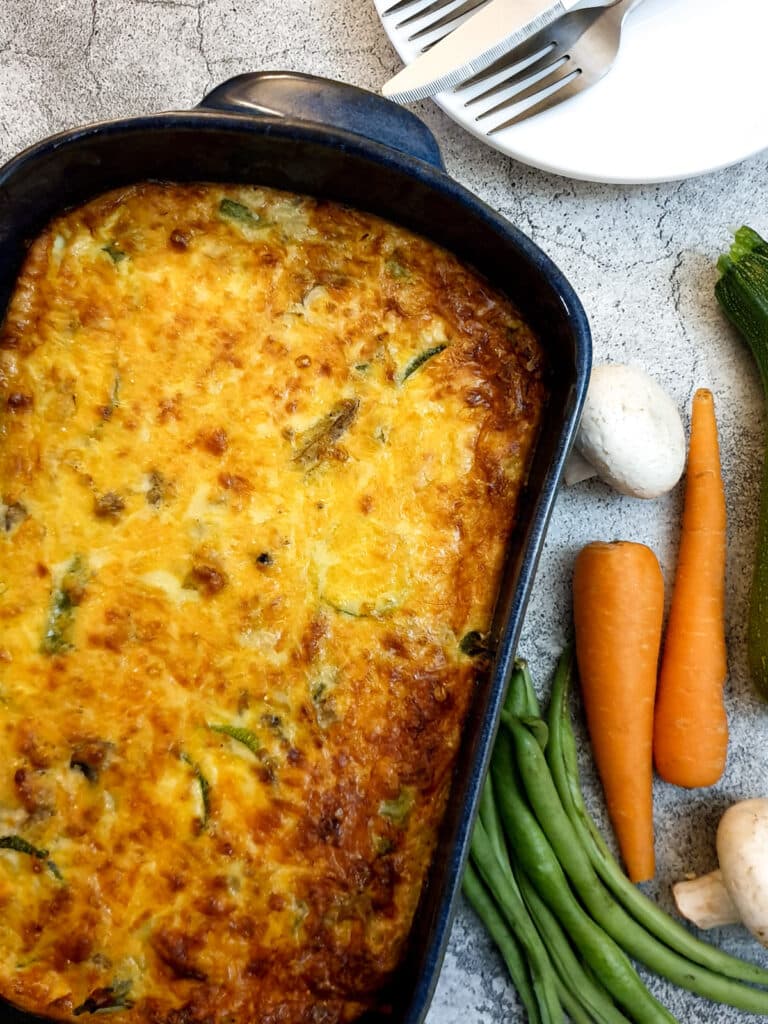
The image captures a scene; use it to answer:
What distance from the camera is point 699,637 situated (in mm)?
2273

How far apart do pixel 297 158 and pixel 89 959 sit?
1.49 meters

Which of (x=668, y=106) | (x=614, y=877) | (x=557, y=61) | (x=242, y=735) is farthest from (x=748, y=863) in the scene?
(x=557, y=61)

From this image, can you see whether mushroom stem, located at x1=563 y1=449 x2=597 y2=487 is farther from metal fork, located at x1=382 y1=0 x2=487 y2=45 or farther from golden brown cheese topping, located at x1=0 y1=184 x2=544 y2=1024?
metal fork, located at x1=382 y1=0 x2=487 y2=45

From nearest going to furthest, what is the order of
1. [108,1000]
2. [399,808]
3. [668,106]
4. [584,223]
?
1. [108,1000]
2. [399,808]
3. [668,106]
4. [584,223]

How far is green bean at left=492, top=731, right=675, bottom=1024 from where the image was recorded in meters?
2.11

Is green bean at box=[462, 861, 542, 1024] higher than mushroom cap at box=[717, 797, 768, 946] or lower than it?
lower

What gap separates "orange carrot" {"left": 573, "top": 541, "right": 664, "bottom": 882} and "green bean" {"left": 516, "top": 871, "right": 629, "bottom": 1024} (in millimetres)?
233

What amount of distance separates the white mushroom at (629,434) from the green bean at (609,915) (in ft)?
2.00

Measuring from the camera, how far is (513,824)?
7.00 ft

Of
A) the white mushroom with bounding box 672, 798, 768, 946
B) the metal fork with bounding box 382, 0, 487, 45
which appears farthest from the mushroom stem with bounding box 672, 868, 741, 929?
the metal fork with bounding box 382, 0, 487, 45

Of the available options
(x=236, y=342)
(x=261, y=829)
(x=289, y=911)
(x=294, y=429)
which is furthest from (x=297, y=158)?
(x=289, y=911)

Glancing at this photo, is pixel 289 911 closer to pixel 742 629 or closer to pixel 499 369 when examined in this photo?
pixel 499 369

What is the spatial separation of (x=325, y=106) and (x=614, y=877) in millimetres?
1746

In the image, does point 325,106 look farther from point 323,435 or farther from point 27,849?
point 27,849
